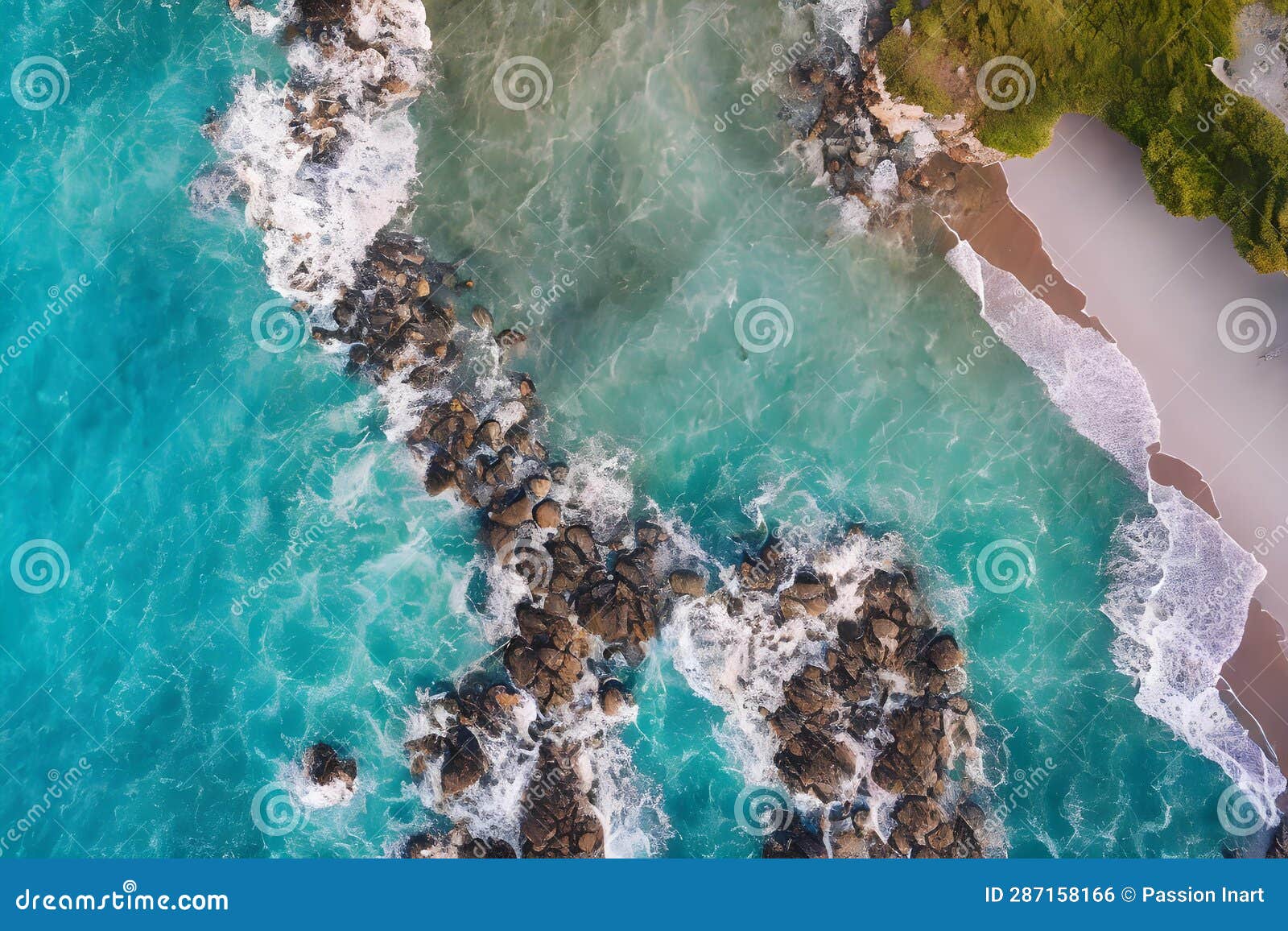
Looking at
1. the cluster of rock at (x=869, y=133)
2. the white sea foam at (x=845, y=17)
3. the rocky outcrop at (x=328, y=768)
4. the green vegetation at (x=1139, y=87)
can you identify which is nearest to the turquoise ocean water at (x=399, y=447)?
the rocky outcrop at (x=328, y=768)

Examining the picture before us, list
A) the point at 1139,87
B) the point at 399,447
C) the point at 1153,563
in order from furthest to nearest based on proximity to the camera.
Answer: the point at 1153,563, the point at 399,447, the point at 1139,87

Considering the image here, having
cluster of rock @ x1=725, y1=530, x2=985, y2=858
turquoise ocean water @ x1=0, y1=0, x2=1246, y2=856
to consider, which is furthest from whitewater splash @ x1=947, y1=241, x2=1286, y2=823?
cluster of rock @ x1=725, y1=530, x2=985, y2=858

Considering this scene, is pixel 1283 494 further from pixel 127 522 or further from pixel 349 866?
pixel 127 522

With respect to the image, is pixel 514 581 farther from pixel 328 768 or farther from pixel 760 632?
pixel 328 768

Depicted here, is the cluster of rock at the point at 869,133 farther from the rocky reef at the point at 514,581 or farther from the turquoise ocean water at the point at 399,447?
the turquoise ocean water at the point at 399,447

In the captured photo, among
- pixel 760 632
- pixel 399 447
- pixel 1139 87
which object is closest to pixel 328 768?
pixel 399 447

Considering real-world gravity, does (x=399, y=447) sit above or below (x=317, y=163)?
below
